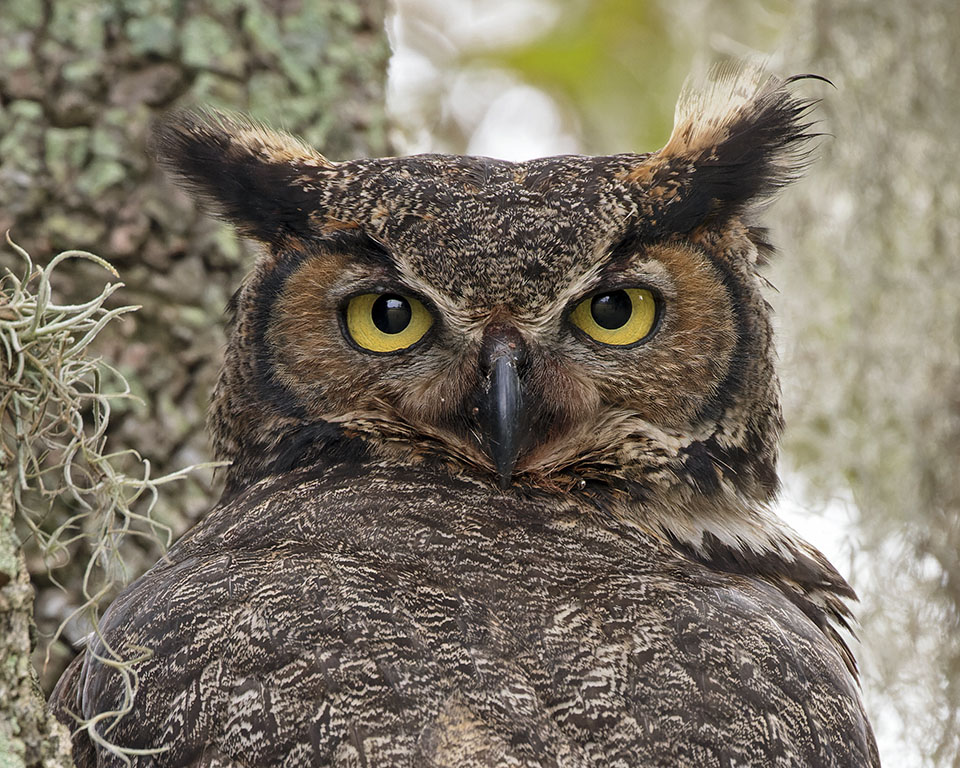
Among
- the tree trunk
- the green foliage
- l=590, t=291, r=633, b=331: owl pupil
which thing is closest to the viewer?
l=590, t=291, r=633, b=331: owl pupil

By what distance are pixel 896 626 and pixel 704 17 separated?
9.87 ft

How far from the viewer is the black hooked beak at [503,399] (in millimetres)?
2160

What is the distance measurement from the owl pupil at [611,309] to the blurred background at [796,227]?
25.6 inches

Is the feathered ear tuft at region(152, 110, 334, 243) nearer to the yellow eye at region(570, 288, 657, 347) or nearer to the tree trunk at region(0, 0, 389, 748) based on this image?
the tree trunk at region(0, 0, 389, 748)

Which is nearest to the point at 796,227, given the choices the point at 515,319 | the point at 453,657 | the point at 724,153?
the point at 724,153

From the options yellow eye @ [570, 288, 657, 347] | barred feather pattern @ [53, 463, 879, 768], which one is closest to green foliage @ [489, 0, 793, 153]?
yellow eye @ [570, 288, 657, 347]

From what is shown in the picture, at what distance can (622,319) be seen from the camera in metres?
2.30

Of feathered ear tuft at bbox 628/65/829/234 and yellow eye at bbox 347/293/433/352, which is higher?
feathered ear tuft at bbox 628/65/829/234

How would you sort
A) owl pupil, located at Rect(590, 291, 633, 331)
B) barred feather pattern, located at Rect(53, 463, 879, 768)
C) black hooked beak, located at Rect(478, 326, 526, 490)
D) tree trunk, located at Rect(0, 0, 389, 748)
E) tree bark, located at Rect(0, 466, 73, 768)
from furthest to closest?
tree trunk, located at Rect(0, 0, 389, 748)
owl pupil, located at Rect(590, 291, 633, 331)
black hooked beak, located at Rect(478, 326, 526, 490)
barred feather pattern, located at Rect(53, 463, 879, 768)
tree bark, located at Rect(0, 466, 73, 768)

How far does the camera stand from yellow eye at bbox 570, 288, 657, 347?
229 cm

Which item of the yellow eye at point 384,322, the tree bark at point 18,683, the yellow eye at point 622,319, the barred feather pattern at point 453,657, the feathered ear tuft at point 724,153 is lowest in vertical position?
the tree bark at point 18,683

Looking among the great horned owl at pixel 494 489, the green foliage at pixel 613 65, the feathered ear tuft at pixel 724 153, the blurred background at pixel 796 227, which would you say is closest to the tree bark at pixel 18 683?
the great horned owl at pixel 494 489

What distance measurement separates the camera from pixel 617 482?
2.36 m

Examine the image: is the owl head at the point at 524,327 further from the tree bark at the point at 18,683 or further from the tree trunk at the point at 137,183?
the tree bark at the point at 18,683
